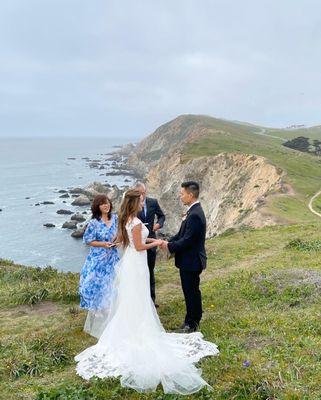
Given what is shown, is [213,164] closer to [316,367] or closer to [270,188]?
[270,188]

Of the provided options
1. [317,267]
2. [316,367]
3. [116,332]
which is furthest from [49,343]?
[317,267]

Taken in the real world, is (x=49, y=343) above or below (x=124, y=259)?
below

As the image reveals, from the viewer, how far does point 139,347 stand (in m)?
8.03

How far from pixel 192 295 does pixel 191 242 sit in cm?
131

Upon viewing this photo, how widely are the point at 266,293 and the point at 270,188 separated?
130 ft

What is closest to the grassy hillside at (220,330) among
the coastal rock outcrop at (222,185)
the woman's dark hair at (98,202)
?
the woman's dark hair at (98,202)

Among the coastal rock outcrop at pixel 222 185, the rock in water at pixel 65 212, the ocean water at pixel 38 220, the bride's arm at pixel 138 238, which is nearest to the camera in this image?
the bride's arm at pixel 138 238

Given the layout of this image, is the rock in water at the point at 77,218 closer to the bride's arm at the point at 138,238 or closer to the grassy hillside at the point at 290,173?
the grassy hillside at the point at 290,173

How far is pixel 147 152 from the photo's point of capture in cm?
16712

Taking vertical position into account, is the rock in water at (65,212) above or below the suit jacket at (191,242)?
below

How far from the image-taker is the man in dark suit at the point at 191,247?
890 cm

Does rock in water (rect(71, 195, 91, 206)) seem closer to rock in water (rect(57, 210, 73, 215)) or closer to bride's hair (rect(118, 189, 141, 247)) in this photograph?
rock in water (rect(57, 210, 73, 215))

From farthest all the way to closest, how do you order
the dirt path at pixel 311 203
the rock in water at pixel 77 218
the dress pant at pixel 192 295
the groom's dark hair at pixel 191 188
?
1. the rock in water at pixel 77 218
2. the dirt path at pixel 311 203
3. the dress pant at pixel 192 295
4. the groom's dark hair at pixel 191 188

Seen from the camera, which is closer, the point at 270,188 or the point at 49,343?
the point at 49,343
